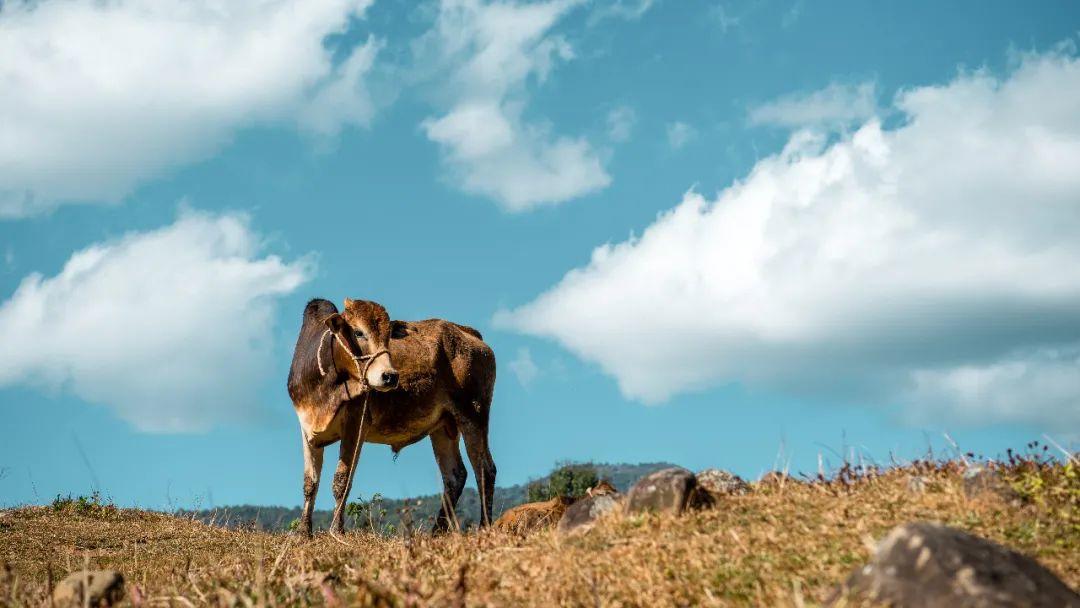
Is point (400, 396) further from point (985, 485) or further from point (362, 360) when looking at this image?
point (985, 485)

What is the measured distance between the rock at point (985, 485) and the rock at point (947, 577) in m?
2.87

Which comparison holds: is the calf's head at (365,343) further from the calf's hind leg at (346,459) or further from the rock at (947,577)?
the rock at (947,577)

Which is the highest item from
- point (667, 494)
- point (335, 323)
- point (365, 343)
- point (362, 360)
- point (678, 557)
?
point (335, 323)

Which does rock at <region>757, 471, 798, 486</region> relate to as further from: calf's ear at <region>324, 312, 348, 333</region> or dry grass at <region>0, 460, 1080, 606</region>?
calf's ear at <region>324, 312, 348, 333</region>

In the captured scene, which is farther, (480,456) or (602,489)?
(480,456)

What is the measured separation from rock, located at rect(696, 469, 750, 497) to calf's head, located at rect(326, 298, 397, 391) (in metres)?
7.30

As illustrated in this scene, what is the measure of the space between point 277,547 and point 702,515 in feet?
25.8

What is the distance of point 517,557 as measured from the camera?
9.05 m

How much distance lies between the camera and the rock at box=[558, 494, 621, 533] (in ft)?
32.0

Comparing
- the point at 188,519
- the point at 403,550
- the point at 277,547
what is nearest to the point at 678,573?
the point at 403,550

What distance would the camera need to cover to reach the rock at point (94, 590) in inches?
322

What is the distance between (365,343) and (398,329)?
1.60 metres

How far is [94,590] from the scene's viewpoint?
Answer: 8336 millimetres

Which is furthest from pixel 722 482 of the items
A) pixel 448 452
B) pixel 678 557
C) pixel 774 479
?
pixel 448 452
